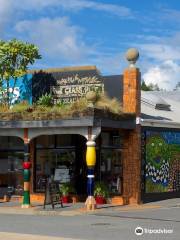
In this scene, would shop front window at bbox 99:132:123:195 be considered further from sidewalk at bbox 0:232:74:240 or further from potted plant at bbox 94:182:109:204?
sidewalk at bbox 0:232:74:240

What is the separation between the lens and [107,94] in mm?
24875

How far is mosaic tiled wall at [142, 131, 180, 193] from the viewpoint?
25281mm

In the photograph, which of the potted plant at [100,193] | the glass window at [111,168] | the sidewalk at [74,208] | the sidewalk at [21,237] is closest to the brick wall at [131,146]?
the glass window at [111,168]

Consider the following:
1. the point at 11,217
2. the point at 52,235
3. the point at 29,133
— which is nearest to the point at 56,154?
the point at 29,133

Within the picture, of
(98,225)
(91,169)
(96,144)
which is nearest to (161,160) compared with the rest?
(96,144)

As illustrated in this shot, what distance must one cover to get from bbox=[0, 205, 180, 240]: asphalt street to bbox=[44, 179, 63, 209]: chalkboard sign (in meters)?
1.63

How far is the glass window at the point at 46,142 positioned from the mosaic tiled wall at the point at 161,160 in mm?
4035

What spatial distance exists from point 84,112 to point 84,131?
0.72 metres

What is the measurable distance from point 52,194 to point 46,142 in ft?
15.4

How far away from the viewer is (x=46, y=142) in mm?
26453

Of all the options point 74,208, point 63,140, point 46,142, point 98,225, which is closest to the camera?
point 98,225

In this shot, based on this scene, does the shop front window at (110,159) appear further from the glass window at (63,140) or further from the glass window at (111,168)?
the glass window at (63,140)

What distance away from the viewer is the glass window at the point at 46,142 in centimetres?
2630

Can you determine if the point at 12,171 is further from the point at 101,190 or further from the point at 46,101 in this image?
the point at 101,190
